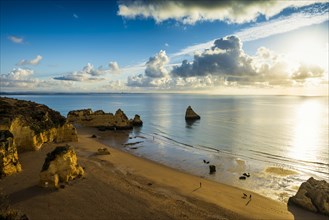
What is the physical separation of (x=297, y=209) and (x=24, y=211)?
2630 cm

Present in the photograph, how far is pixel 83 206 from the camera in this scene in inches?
869

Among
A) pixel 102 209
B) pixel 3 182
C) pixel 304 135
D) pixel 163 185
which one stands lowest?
pixel 304 135

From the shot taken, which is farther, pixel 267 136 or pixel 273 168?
pixel 267 136

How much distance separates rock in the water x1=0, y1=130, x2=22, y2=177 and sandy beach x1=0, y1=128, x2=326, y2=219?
0.91 meters

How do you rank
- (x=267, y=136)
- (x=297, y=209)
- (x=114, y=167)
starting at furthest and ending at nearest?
(x=267, y=136), (x=114, y=167), (x=297, y=209)

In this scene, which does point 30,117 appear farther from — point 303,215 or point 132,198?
point 303,215

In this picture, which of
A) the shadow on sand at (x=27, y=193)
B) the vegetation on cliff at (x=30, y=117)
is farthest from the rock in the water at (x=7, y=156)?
the vegetation on cliff at (x=30, y=117)

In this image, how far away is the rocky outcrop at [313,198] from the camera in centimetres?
2620

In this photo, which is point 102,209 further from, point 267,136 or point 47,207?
point 267,136

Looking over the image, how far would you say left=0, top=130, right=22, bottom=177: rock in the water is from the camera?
85.7 ft

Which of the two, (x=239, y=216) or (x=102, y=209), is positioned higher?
(x=102, y=209)

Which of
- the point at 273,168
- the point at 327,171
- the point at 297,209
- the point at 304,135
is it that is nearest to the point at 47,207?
the point at 297,209

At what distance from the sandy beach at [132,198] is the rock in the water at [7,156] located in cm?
91

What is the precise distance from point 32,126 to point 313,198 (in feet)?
Answer: 124
